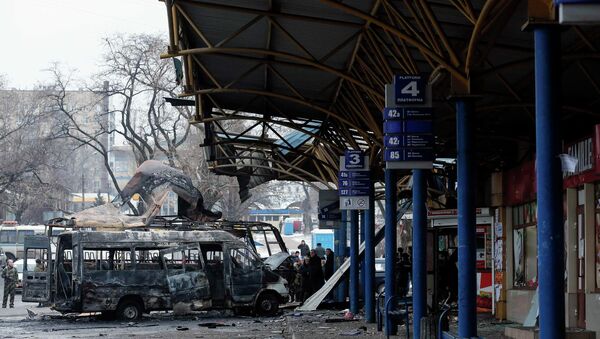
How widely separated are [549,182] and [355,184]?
53.8ft

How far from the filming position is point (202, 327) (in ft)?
90.8

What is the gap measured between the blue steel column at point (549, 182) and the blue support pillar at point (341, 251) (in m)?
24.0

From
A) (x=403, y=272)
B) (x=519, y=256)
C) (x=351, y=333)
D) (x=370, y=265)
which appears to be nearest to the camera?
(x=351, y=333)

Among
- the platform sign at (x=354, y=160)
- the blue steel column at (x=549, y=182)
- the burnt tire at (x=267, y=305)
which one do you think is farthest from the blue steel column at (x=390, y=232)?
the blue steel column at (x=549, y=182)

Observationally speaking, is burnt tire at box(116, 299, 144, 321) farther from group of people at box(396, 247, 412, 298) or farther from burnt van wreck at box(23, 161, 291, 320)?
group of people at box(396, 247, 412, 298)

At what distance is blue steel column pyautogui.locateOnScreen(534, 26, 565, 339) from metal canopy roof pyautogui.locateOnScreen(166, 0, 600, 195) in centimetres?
37

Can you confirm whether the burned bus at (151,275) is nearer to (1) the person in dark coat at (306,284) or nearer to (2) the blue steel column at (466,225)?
(1) the person in dark coat at (306,284)

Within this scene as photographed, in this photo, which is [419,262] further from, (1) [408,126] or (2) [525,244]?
(2) [525,244]

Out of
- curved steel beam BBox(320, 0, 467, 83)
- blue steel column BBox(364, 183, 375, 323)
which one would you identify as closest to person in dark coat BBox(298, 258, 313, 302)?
blue steel column BBox(364, 183, 375, 323)

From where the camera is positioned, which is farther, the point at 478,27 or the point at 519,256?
the point at 519,256

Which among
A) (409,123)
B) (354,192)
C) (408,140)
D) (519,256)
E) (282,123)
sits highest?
(282,123)

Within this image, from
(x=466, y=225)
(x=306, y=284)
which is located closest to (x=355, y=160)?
(x=466, y=225)

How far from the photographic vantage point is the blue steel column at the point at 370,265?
85.3 feet

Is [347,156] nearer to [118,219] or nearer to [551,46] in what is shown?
[118,219]
